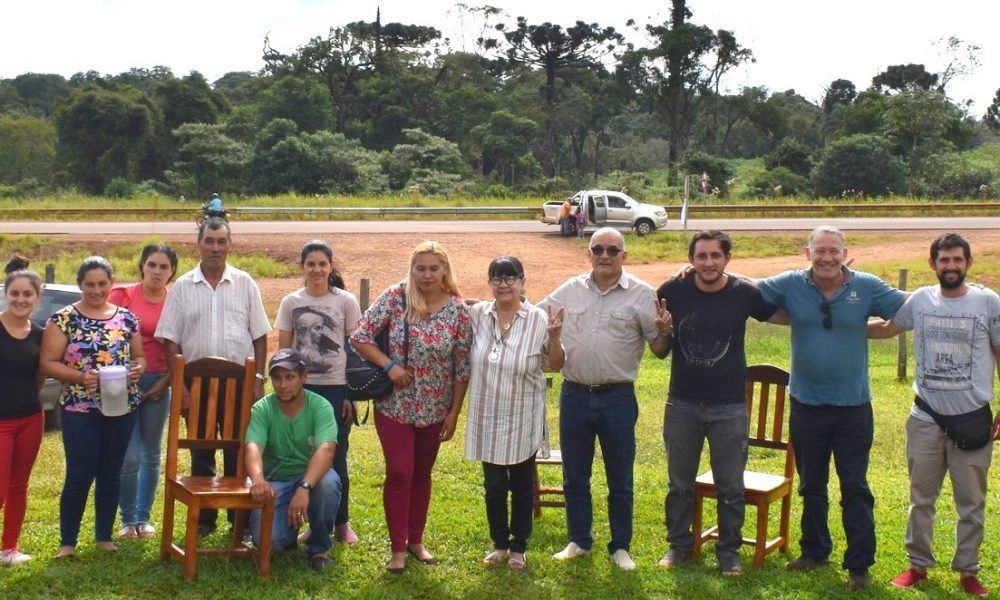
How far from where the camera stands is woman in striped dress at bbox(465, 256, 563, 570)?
596cm

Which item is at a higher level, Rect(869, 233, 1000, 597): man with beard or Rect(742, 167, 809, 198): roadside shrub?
Rect(742, 167, 809, 198): roadside shrub

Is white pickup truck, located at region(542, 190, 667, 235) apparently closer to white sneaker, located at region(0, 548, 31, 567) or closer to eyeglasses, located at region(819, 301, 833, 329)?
eyeglasses, located at region(819, 301, 833, 329)

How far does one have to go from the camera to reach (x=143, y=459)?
673cm

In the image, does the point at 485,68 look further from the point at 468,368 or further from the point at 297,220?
the point at 468,368

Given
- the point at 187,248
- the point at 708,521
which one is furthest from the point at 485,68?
the point at 708,521

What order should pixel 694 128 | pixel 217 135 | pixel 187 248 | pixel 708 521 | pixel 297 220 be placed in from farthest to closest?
1. pixel 694 128
2. pixel 217 135
3. pixel 297 220
4. pixel 187 248
5. pixel 708 521

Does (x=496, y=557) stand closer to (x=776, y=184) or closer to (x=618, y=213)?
(x=618, y=213)

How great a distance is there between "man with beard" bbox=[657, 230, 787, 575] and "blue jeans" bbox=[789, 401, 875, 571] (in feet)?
1.10

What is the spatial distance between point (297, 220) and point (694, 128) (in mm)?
28139

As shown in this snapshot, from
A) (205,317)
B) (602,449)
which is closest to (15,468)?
(205,317)

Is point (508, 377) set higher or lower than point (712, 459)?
higher

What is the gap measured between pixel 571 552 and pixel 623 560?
32 centimetres

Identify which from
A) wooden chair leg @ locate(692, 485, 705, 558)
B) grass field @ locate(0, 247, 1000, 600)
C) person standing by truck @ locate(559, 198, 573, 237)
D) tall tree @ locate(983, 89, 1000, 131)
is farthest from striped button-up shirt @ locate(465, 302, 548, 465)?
tall tree @ locate(983, 89, 1000, 131)

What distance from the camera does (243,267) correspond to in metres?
23.2
